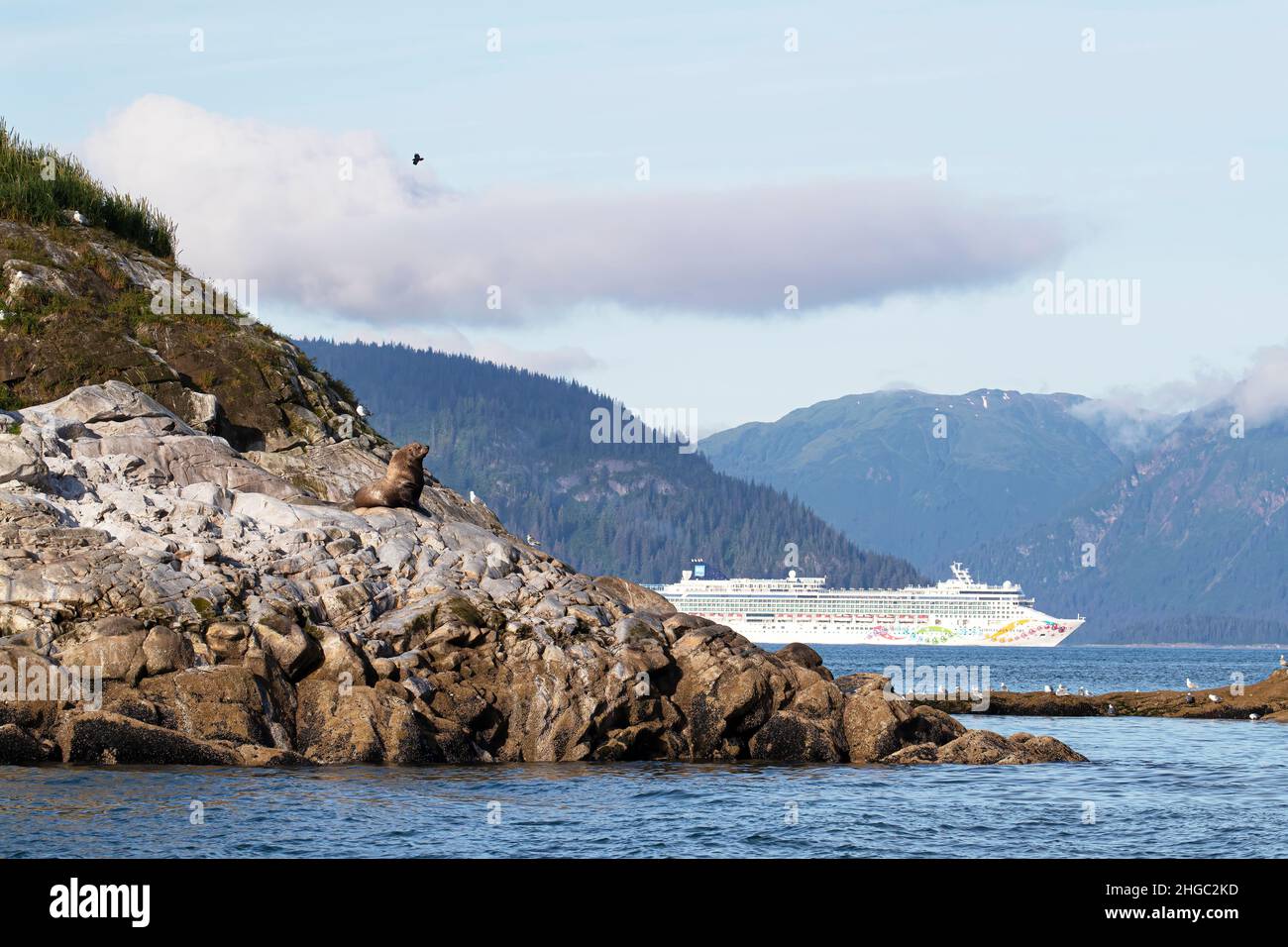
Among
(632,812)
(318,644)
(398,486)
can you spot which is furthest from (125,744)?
(398,486)

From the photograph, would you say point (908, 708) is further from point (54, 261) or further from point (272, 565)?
point (54, 261)

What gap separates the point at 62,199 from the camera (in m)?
51.3

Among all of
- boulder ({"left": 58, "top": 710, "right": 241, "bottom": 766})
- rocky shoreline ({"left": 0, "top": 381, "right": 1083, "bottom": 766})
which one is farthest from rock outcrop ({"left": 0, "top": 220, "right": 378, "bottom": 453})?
boulder ({"left": 58, "top": 710, "right": 241, "bottom": 766})

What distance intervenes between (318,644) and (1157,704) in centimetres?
4153

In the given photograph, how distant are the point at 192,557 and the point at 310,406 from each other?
14.2 m

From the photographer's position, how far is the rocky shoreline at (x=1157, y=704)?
194 feet

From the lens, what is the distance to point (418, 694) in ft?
105

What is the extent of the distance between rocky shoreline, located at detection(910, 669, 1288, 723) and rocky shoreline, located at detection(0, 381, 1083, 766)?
2344 centimetres

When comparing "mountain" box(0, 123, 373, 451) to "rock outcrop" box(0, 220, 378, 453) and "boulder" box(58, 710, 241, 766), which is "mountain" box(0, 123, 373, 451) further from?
"boulder" box(58, 710, 241, 766)

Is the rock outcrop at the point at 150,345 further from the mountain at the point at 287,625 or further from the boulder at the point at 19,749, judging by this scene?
the boulder at the point at 19,749

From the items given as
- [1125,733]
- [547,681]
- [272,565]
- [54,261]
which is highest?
[54,261]

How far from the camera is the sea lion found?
4000cm
